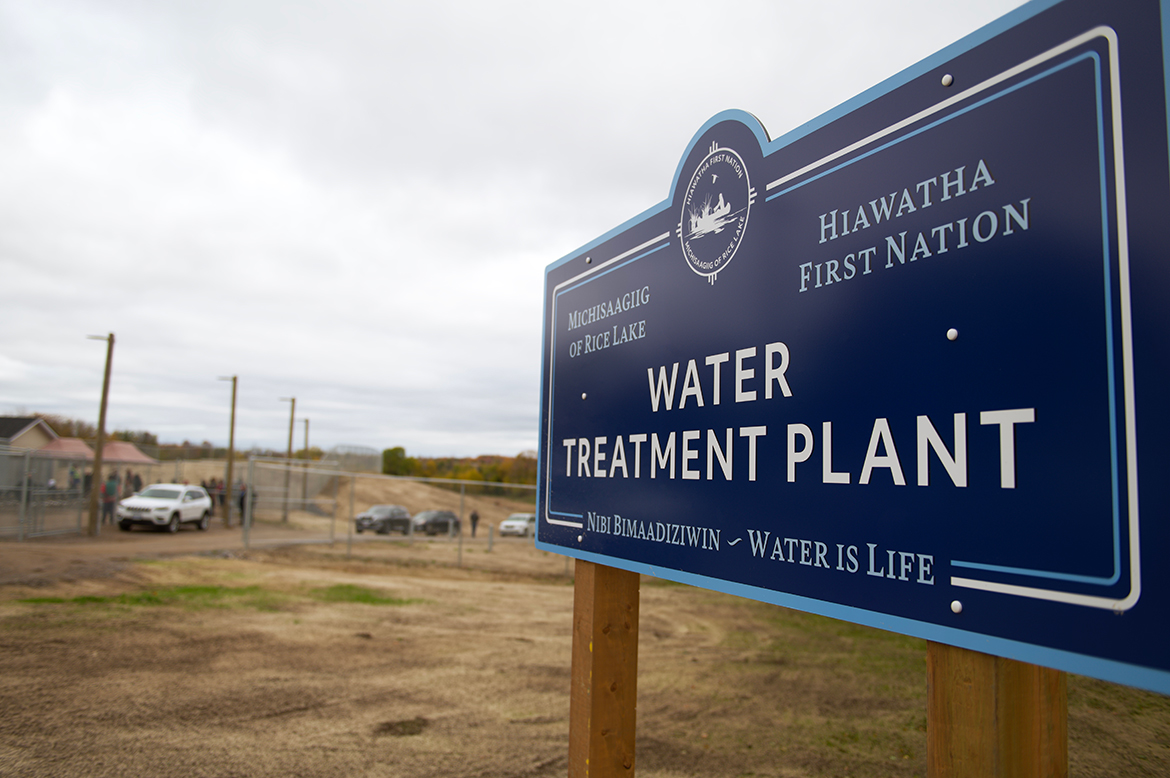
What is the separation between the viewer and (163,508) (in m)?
22.7

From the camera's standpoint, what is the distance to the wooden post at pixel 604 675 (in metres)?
2.76

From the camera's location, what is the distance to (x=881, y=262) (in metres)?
1.70

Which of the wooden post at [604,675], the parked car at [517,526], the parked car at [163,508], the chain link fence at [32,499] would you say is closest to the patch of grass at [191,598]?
the wooden post at [604,675]

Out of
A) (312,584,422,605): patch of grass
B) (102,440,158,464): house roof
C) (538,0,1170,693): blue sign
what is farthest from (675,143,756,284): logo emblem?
(102,440,158,464): house roof

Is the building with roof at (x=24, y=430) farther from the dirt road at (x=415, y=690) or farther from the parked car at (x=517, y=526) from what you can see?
the dirt road at (x=415, y=690)

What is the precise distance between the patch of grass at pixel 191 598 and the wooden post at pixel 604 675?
29.2 ft

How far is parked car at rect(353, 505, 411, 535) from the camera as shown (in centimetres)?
2453

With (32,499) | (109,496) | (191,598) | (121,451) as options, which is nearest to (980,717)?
(191,598)

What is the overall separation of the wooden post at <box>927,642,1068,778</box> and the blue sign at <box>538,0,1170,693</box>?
12 cm

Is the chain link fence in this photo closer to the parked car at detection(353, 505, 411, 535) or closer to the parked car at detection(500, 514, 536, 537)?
the parked car at detection(353, 505, 411, 535)

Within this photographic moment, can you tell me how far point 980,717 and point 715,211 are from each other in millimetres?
1652

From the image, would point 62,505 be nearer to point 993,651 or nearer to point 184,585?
point 184,585

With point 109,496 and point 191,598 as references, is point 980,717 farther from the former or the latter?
point 109,496

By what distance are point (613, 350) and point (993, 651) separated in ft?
6.01
